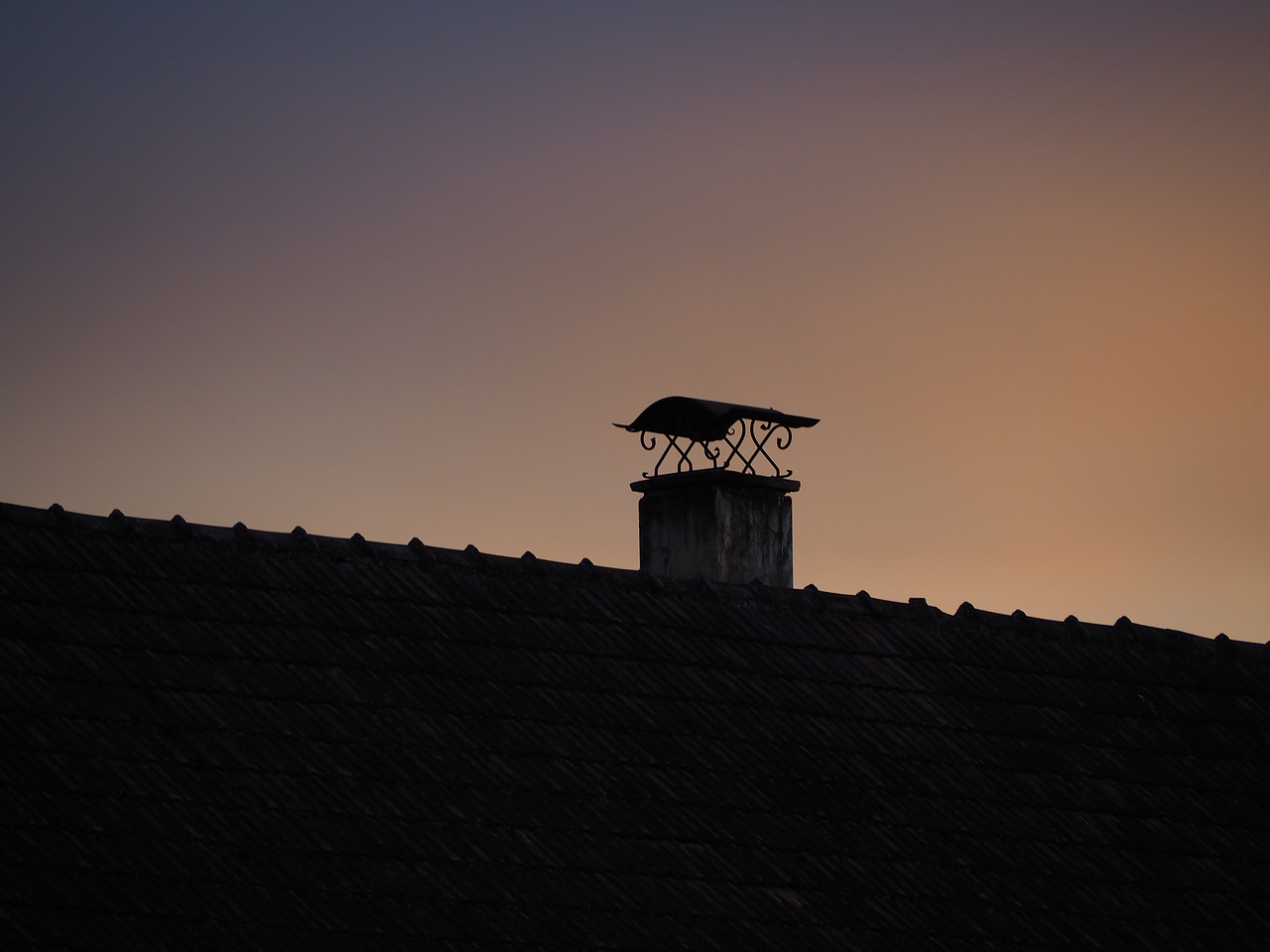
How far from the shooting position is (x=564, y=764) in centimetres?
950

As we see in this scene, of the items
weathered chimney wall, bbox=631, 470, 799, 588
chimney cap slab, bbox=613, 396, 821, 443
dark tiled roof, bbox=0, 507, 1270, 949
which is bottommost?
dark tiled roof, bbox=0, 507, 1270, 949

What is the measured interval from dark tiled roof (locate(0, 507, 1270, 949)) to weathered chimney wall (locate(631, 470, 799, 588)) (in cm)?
125

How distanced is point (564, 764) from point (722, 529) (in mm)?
3655

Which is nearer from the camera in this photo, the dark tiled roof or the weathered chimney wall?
the dark tiled roof

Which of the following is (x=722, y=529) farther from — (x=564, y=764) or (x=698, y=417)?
(x=564, y=764)

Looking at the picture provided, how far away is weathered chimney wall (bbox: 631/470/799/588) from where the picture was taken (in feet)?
42.1

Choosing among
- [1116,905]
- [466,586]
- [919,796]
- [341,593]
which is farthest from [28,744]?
[1116,905]

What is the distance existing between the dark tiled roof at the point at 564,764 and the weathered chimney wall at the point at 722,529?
1.25m

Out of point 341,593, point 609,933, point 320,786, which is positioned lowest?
point 609,933

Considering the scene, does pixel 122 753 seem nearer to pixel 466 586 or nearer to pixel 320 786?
pixel 320 786

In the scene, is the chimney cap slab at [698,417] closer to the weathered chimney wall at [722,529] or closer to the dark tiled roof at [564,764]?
the weathered chimney wall at [722,529]

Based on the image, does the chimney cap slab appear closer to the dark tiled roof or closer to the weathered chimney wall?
the weathered chimney wall

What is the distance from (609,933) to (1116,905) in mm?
2972

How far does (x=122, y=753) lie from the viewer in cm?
847
